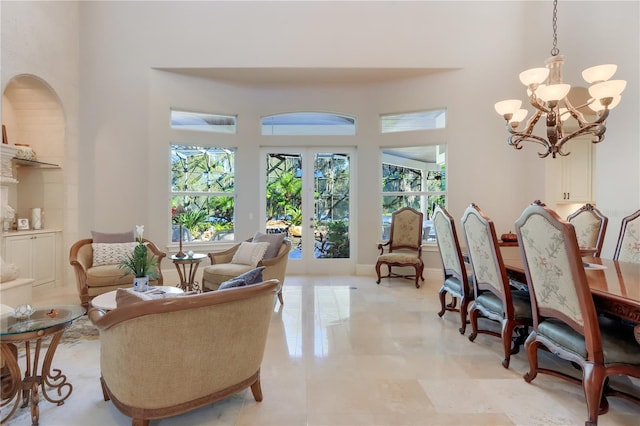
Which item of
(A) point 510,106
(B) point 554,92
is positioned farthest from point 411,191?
(B) point 554,92

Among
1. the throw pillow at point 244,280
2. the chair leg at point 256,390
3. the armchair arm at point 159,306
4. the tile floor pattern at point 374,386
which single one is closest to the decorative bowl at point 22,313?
the tile floor pattern at point 374,386

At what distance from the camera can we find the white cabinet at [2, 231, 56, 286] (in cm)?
432

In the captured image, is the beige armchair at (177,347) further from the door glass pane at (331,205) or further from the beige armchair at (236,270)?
the door glass pane at (331,205)

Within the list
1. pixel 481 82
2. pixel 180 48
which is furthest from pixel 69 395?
pixel 481 82

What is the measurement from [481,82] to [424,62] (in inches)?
38.9

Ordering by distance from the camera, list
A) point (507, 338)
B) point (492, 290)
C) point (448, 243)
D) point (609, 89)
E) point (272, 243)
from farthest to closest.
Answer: point (272, 243) → point (448, 243) → point (609, 89) → point (492, 290) → point (507, 338)

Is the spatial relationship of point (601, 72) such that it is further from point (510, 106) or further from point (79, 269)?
point (79, 269)

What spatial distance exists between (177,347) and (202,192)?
458 cm

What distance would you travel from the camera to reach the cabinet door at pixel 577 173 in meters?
5.84

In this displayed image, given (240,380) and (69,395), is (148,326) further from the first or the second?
(69,395)

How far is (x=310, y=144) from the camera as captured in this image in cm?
604

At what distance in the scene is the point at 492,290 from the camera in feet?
9.02

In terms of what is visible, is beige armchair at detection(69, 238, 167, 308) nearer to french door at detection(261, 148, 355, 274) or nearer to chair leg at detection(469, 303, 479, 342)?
french door at detection(261, 148, 355, 274)

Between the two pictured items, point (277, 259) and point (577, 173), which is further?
point (577, 173)
